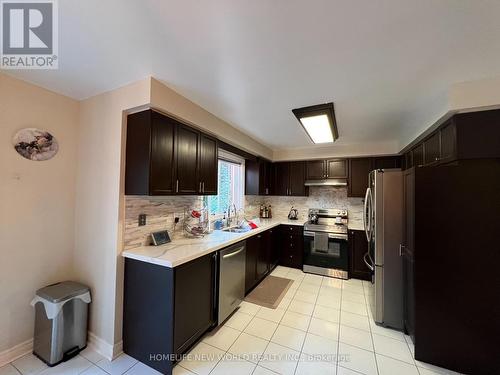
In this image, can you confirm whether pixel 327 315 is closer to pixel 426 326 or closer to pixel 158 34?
pixel 426 326

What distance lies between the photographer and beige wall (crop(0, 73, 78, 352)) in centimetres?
180

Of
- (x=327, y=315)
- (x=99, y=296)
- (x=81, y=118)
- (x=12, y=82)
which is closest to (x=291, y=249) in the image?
(x=327, y=315)

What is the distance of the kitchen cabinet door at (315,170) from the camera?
4.30 metres

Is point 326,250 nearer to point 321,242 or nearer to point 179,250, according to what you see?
point 321,242

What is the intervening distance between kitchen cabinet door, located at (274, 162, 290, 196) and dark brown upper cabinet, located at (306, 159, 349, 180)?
1.54ft

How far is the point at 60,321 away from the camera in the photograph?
1783mm

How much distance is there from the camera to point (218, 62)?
63.2 inches

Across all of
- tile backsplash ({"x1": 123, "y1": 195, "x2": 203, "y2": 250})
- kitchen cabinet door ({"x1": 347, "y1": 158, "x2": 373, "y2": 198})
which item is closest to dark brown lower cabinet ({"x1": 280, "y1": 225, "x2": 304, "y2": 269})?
kitchen cabinet door ({"x1": 347, "y1": 158, "x2": 373, "y2": 198})

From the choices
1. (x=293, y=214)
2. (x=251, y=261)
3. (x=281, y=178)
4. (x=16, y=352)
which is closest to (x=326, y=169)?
(x=281, y=178)

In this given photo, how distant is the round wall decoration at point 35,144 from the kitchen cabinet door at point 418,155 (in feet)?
14.0

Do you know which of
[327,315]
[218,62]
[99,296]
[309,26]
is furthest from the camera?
[327,315]

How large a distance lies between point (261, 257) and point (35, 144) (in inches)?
121

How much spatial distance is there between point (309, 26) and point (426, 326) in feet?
8.38

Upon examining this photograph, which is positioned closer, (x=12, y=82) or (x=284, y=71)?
(x=284, y=71)
